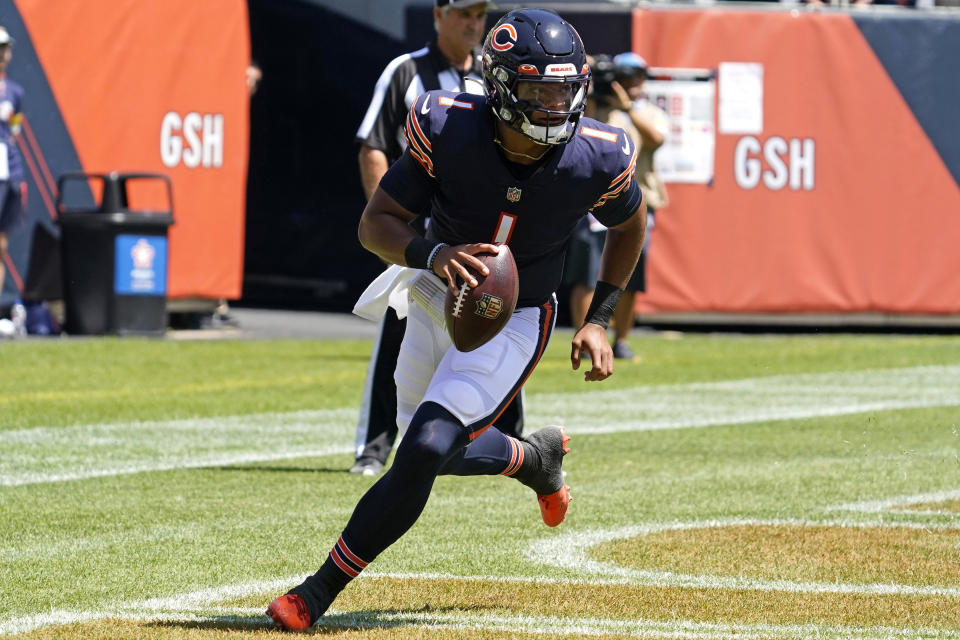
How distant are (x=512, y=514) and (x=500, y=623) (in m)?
2.19

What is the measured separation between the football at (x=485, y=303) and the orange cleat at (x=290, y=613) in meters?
0.88

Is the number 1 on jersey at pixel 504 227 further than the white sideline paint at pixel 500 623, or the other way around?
the number 1 on jersey at pixel 504 227

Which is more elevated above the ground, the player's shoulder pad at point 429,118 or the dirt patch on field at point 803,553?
the player's shoulder pad at point 429,118

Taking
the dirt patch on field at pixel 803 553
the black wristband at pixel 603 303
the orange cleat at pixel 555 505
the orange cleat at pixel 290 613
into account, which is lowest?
the dirt patch on field at pixel 803 553

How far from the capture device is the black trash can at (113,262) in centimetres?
1564

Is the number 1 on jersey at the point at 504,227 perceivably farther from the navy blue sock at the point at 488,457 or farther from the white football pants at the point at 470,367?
the navy blue sock at the point at 488,457

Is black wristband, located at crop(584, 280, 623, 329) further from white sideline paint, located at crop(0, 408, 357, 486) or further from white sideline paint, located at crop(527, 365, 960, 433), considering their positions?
white sideline paint, located at crop(527, 365, 960, 433)

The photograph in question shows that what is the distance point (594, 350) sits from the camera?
554cm

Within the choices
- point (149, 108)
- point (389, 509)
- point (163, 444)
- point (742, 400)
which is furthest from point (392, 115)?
point (149, 108)

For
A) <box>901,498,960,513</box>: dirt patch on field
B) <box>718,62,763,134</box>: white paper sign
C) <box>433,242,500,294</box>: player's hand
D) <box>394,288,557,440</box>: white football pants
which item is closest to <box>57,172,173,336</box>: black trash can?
<box>718,62,763,134</box>: white paper sign

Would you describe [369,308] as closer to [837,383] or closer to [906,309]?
[837,383]

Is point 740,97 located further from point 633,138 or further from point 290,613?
point 290,613

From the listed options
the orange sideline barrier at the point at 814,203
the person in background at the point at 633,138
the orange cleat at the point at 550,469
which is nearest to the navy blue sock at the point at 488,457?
the orange cleat at the point at 550,469

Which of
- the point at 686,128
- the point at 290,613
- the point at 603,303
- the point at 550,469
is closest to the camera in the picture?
the point at 290,613
